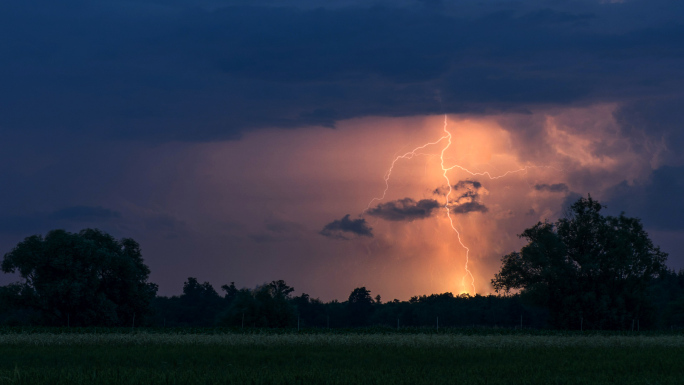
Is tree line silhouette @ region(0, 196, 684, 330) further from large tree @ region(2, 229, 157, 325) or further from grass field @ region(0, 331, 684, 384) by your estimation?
grass field @ region(0, 331, 684, 384)

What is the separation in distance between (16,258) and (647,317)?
64509mm

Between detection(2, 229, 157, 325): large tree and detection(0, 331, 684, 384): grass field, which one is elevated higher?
detection(2, 229, 157, 325): large tree

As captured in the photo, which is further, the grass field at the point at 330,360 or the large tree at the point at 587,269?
the large tree at the point at 587,269

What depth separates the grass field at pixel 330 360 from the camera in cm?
2350

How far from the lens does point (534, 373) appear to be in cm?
2658

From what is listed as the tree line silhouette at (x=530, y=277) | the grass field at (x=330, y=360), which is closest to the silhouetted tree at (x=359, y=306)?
the tree line silhouette at (x=530, y=277)

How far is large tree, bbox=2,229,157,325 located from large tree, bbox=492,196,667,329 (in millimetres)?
40290

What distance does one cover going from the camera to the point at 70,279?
71312 mm

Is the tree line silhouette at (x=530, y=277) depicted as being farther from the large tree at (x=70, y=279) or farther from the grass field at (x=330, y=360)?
the grass field at (x=330, y=360)

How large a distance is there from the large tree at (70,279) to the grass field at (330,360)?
89.6 feet

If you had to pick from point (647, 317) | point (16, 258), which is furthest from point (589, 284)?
point (16, 258)

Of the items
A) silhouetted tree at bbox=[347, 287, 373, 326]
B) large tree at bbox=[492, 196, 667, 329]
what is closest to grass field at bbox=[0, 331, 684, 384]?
large tree at bbox=[492, 196, 667, 329]

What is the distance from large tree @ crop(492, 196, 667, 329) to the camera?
73.1m

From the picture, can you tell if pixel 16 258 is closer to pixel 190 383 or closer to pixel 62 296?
pixel 62 296
